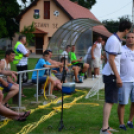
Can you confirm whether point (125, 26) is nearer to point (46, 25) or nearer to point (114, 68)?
point (114, 68)

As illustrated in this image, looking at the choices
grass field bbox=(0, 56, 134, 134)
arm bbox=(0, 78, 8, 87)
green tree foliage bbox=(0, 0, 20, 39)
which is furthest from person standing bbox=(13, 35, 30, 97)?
green tree foliage bbox=(0, 0, 20, 39)

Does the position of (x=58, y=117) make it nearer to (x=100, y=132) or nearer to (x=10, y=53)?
(x=100, y=132)

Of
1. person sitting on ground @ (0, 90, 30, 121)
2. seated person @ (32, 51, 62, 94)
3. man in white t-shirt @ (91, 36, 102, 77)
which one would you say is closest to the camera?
person sitting on ground @ (0, 90, 30, 121)

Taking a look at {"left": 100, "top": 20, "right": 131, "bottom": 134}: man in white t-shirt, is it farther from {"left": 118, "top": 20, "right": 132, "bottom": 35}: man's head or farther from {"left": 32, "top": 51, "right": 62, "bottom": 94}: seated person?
{"left": 32, "top": 51, "right": 62, "bottom": 94}: seated person

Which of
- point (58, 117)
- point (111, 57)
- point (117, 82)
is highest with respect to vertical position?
point (111, 57)

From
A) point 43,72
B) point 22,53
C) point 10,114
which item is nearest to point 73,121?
point 10,114

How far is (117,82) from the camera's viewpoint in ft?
16.1

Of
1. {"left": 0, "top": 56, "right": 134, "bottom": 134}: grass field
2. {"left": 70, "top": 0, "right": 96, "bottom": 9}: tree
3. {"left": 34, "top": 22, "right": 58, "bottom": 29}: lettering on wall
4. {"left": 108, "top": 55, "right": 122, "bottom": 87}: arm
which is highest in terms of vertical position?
{"left": 70, "top": 0, "right": 96, "bottom": 9}: tree

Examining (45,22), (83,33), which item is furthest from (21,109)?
(45,22)

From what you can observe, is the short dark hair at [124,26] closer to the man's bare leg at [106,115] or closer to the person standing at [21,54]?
the man's bare leg at [106,115]

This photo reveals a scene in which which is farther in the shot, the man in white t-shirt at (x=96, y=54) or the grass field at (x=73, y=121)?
the man in white t-shirt at (x=96, y=54)

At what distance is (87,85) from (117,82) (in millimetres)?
6428

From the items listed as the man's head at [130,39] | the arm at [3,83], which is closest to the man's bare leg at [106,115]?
the man's head at [130,39]

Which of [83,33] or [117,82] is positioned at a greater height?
[83,33]
